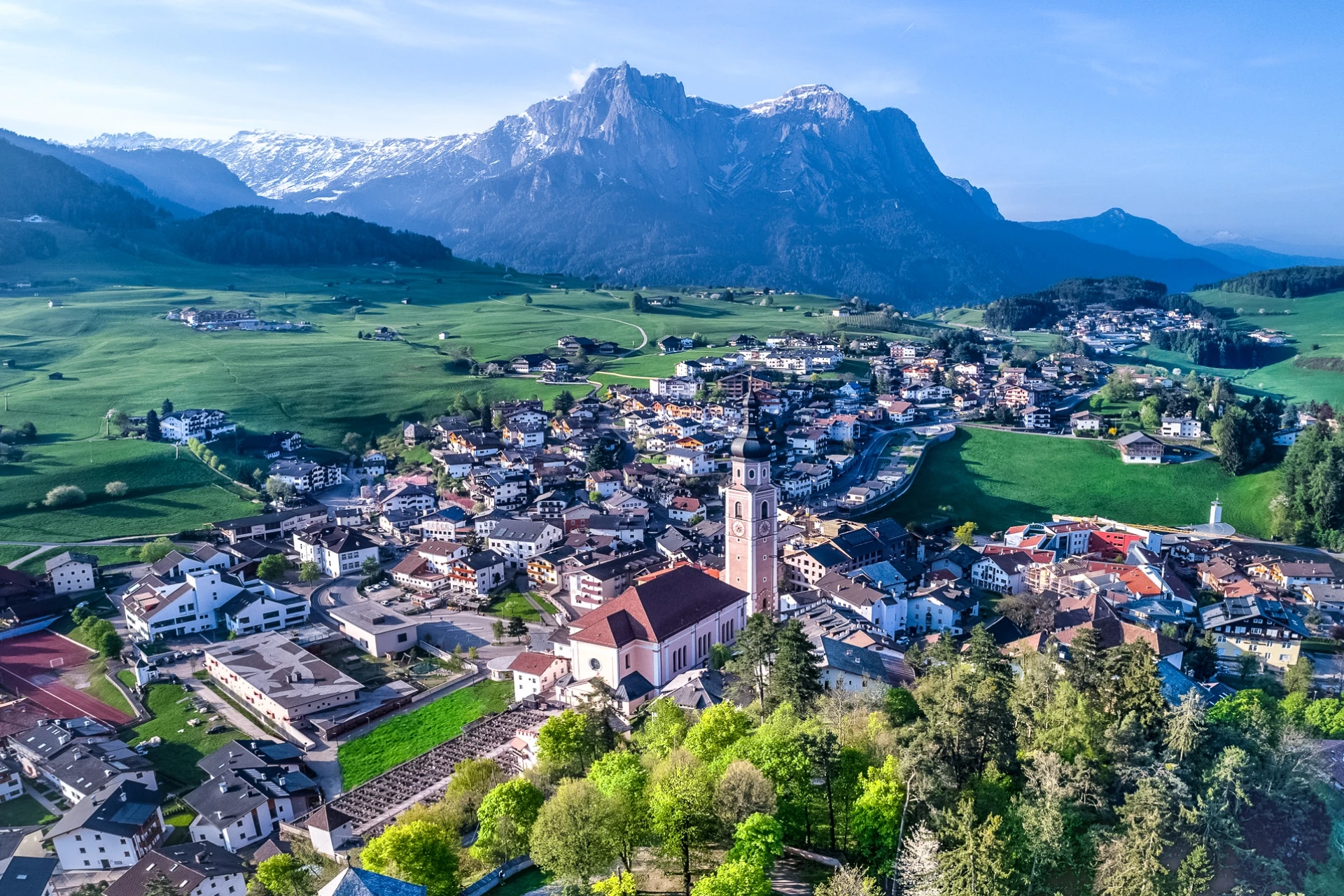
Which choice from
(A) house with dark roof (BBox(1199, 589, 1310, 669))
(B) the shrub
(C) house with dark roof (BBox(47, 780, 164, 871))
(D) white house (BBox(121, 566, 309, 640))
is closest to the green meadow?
(B) the shrub

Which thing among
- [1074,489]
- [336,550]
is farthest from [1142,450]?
[336,550]

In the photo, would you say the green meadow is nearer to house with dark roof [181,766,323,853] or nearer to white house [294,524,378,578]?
white house [294,524,378,578]

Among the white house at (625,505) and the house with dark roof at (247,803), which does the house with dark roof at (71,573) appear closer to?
the house with dark roof at (247,803)

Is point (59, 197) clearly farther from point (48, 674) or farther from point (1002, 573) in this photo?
point (1002, 573)

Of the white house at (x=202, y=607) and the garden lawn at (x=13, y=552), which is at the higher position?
the garden lawn at (x=13, y=552)

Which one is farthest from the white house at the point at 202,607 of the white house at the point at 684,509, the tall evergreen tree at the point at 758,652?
the tall evergreen tree at the point at 758,652

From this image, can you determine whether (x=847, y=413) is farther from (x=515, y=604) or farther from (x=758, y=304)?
(x=758, y=304)

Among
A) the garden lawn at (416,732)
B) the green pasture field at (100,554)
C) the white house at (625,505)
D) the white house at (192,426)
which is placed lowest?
the garden lawn at (416,732)
